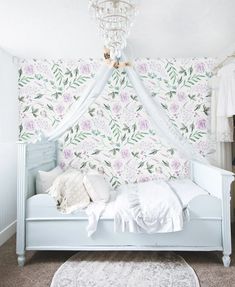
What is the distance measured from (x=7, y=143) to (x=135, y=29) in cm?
213

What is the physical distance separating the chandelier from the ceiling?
47 cm

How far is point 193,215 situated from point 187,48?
6.96ft

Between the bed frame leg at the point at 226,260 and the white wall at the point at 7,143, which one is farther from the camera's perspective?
the white wall at the point at 7,143

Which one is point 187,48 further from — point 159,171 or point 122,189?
point 122,189

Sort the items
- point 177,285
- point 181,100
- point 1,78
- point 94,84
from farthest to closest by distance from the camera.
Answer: point 181,100
point 1,78
point 94,84
point 177,285

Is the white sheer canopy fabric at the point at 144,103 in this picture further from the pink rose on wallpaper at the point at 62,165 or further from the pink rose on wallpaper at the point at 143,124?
the pink rose on wallpaper at the point at 62,165

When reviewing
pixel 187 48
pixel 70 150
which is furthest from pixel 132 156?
pixel 187 48

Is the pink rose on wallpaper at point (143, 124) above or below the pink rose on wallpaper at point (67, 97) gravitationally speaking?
below

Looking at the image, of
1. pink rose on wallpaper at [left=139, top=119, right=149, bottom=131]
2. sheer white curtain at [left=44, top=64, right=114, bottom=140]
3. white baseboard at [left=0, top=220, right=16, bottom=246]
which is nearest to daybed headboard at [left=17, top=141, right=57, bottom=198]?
sheer white curtain at [left=44, top=64, right=114, bottom=140]

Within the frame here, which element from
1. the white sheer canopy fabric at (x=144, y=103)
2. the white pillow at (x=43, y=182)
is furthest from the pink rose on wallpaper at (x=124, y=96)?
the white pillow at (x=43, y=182)

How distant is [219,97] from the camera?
343cm

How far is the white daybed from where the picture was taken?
2660 mm

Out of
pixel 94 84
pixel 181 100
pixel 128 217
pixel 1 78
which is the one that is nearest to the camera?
pixel 128 217

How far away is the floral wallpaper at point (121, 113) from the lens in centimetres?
386
